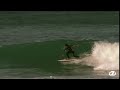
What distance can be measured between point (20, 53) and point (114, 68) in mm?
6064

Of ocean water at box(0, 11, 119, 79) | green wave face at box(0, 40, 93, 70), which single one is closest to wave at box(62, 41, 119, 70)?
ocean water at box(0, 11, 119, 79)

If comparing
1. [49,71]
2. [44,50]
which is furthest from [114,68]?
[44,50]

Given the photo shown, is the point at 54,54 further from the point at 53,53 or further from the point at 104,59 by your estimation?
the point at 104,59

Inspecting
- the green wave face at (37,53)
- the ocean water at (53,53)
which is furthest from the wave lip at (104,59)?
the green wave face at (37,53)

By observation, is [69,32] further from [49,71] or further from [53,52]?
[49,71]

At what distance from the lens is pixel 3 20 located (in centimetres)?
3338

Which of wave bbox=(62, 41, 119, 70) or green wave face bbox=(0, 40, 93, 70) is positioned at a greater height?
green wave face bbox=(0, 40, 93, 70)

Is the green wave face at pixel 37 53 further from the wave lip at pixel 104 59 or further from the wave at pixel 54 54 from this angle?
the wave lip at pixel 104 59

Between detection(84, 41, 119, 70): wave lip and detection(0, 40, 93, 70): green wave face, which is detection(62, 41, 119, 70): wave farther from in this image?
detection(0, 40, 93, 70): green wave face

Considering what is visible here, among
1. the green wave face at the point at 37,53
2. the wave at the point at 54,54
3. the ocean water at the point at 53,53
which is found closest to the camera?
the ocean water at the point at 53,53

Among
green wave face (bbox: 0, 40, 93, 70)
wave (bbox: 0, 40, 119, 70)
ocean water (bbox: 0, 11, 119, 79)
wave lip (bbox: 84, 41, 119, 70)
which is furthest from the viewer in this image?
green wave face (bbox: 0, 40, 93, 70)

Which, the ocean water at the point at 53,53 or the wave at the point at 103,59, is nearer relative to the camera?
the ocean water at the point at 53,53
